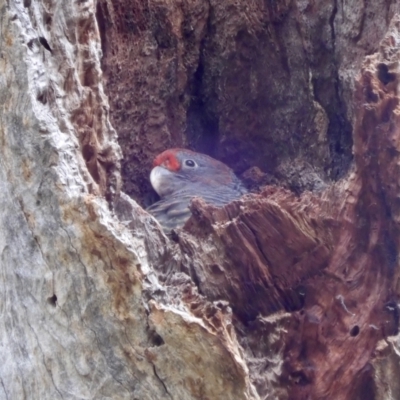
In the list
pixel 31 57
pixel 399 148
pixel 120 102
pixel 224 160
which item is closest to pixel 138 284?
pixel 31 57

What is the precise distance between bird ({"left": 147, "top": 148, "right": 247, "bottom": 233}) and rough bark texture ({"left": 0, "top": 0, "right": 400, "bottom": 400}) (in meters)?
0.90

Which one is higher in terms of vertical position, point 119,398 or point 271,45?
point 271,45

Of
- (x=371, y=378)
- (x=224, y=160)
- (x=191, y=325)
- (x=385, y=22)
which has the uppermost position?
(x=385, y=22)

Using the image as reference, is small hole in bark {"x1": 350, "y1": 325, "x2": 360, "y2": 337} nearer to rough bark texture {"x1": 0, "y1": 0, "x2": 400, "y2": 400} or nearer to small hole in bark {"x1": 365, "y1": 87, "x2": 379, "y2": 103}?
rough bark texture {"x1": 0, "y1": 0, "x2": 400, "y2": 400}

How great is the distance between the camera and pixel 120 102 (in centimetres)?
329

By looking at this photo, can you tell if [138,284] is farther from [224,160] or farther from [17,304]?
[224,160]

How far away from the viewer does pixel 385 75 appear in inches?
93.7

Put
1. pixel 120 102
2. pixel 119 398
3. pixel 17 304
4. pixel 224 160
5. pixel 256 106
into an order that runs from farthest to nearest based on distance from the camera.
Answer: pixel 224 160 → pixel 256 106 → pixel 120 102 → pixel 17 304 → pixel 119 398

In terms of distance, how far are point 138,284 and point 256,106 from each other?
6.10 feet

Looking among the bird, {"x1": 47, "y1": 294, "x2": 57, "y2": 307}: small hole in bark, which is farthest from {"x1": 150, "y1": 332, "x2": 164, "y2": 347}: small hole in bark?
the bird

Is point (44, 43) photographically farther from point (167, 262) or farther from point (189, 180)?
point (189, 180)

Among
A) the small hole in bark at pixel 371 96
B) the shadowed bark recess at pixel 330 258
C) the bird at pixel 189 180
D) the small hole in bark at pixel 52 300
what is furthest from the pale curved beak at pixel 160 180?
the small hole in bark at pixel 52 300

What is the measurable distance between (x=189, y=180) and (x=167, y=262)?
179 centimetres

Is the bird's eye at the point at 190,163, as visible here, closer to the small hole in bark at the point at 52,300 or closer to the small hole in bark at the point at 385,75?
the small hole in bark at the point at 385,75
